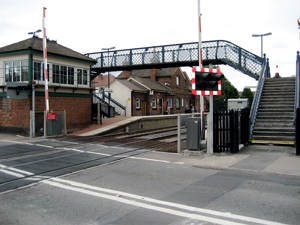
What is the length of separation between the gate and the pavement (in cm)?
39

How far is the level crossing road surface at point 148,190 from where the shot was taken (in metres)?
5.00

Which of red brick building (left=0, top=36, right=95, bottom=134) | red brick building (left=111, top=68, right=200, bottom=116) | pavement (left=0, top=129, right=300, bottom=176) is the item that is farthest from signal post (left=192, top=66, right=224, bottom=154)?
red brick building (left=111, top=68, right=200, bottom=116)

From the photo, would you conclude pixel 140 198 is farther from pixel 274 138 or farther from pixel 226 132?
pixel 274 138

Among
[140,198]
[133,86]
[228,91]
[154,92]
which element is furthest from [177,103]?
[140,198]

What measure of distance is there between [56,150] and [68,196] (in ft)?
21.1

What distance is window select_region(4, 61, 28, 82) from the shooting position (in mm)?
18981

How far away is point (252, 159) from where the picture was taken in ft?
32.1

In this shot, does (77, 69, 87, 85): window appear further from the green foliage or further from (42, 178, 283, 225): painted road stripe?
the green foliage

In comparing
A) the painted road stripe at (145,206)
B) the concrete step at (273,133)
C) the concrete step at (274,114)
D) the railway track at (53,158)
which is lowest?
the painted road stripe at (145,206)

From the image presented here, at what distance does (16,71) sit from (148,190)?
51.9 ft

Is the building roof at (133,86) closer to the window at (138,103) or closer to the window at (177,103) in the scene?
the window at (138,103)

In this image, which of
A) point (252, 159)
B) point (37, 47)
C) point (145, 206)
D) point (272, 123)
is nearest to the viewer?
point (145, 206)

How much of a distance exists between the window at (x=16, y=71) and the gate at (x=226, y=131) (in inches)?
510

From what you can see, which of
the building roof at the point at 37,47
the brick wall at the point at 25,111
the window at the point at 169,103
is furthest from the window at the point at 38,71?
the window at the point at 169,103
